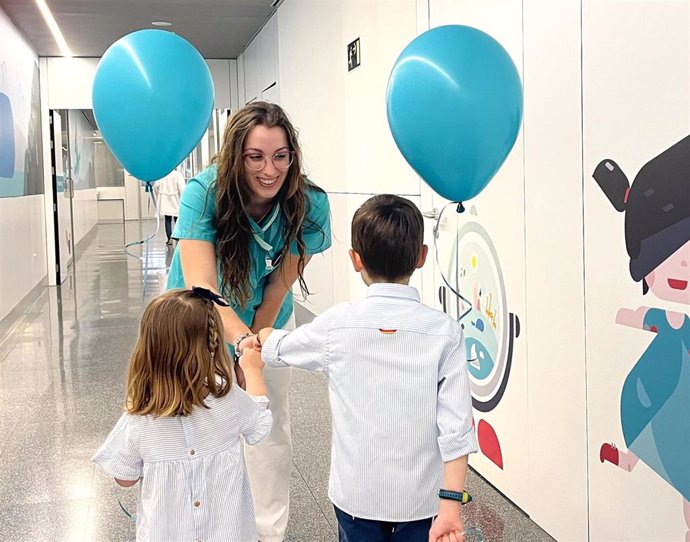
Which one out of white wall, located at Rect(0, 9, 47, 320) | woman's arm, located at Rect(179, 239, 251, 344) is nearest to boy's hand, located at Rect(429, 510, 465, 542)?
woman's arm, located at Rect(179, 239, 251, 344)

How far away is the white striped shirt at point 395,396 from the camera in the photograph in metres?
1.83

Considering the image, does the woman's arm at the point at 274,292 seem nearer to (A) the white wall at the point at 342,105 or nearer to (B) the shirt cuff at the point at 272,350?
(B) the shirt cuff at the point at 272,350

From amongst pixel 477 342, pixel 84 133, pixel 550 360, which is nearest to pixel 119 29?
pixel 477 342

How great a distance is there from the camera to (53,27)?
9.52 meters

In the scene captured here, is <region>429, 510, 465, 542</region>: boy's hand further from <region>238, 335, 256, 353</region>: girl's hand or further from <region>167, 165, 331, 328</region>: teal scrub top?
<region>167, 165, 331, 328</region>: teal scrub top

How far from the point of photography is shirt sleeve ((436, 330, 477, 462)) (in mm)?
1800

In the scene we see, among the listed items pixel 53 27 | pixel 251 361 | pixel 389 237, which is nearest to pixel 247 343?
pixel 251 361

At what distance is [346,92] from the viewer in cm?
594

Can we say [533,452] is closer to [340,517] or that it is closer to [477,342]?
[477,342]

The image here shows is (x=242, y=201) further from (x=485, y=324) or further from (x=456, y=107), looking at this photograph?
(x=485, y=324)

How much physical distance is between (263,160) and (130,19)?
7.72 metres

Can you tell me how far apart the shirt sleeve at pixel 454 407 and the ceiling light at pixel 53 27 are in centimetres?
761

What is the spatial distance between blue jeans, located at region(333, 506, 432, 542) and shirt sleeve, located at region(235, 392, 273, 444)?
10.8 inches

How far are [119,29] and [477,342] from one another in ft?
25.2
